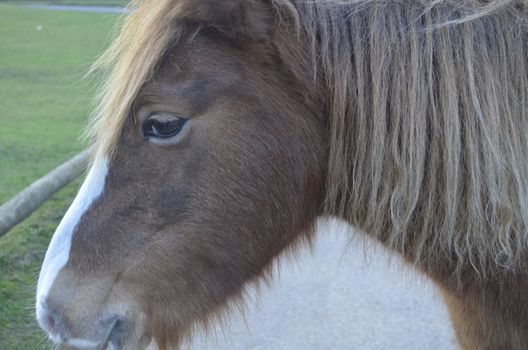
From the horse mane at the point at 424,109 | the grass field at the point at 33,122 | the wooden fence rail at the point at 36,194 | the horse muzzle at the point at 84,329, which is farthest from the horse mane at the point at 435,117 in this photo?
the wooden fence rail at the point at 36,194

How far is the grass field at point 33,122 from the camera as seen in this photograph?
4828mm

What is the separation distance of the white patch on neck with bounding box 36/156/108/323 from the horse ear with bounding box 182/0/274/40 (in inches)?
22.6

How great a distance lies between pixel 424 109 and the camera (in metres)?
2.35

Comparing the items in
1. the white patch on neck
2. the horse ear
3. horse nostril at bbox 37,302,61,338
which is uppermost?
the horse ear

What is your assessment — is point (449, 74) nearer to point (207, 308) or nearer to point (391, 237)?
point (391, 237)

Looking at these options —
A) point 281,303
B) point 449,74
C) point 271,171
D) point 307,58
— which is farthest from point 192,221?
point 281,303

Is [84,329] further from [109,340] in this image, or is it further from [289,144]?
[289,144]

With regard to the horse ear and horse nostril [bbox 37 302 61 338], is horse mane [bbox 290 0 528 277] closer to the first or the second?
the horse ear

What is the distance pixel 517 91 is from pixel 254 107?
2.79 feet

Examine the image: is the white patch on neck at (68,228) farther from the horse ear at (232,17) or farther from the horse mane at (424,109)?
the horse ear at (232,17)

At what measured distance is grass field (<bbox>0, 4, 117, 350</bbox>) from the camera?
483 centimetres

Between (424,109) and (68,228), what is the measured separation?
4.02 ft

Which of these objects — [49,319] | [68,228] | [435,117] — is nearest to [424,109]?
[435,117]

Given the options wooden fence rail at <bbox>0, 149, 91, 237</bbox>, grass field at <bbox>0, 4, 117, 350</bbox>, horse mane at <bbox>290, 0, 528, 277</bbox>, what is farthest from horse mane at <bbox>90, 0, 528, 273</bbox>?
wooden fence rail at <bbox>0, 149, 91, 237</bbox>
